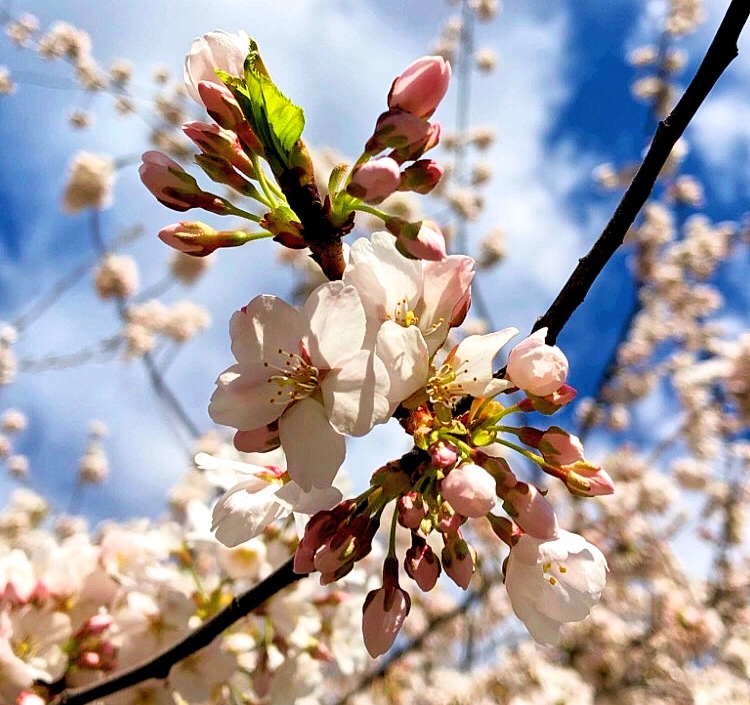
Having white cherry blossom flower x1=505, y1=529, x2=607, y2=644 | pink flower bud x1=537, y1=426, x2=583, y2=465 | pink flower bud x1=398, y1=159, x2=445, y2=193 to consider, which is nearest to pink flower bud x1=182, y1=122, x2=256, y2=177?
pink flower bud x1=398, y1=159, x2=445, y2=193

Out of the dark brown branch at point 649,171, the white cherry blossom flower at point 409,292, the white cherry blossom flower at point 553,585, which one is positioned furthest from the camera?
the white cherry blossom flower at point 553,585

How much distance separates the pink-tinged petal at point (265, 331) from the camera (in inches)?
38.7

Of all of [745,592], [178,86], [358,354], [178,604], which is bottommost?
[745,592]

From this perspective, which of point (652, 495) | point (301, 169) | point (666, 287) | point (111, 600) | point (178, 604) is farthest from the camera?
point (666, 287)

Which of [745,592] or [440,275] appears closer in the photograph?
[440,275]

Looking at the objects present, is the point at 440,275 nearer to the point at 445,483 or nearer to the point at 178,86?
the point at 445,483

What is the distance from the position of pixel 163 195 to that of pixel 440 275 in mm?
476

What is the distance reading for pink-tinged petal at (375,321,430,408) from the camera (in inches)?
36.7

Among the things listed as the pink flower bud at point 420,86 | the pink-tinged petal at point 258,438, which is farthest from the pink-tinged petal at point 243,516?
the pink flower bud at point 420,86

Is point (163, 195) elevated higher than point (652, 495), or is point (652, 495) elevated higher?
point (163, 195)

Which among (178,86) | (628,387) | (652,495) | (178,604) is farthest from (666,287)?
(178,604)

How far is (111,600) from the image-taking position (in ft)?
5.83

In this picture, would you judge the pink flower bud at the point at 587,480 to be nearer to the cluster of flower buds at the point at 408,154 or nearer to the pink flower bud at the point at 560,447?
the pink flower bud at the point at 560,447

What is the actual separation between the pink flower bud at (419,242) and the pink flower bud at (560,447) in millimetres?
342
